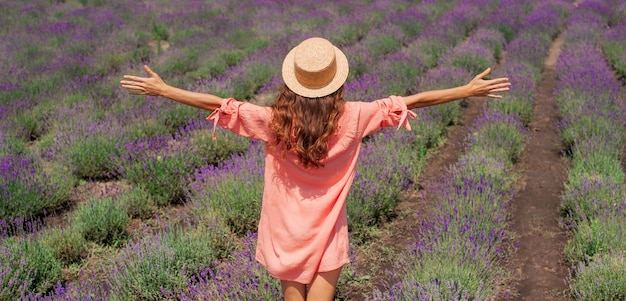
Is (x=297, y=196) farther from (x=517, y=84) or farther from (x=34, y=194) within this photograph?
(x=517, y=84)

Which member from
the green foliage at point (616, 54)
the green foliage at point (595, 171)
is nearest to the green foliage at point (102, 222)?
the green foliage at point (595, 171)

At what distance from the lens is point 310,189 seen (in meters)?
2.52

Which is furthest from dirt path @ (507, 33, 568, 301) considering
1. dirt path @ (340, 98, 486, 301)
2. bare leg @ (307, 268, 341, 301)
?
bare leg @ (307, 268, 341, 301)

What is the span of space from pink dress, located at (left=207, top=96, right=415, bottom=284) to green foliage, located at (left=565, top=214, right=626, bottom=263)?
2090mm

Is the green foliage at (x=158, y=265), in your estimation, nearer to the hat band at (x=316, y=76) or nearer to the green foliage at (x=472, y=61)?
the hat band at (x=316, y=76)

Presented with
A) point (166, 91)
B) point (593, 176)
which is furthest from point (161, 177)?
point (593, 176)

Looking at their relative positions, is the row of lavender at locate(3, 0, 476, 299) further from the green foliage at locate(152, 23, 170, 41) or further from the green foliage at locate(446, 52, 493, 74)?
the green foliage at locate(152, 23, 170, 41)

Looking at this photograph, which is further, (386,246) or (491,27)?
(491,27)

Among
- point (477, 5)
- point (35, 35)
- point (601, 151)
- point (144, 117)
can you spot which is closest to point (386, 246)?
point (601, 151)

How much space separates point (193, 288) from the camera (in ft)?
11.1

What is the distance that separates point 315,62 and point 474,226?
2.17m

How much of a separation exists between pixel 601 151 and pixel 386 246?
7.98ft

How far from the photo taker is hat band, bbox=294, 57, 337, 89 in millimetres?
2295

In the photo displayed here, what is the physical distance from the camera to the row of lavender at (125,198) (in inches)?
141
